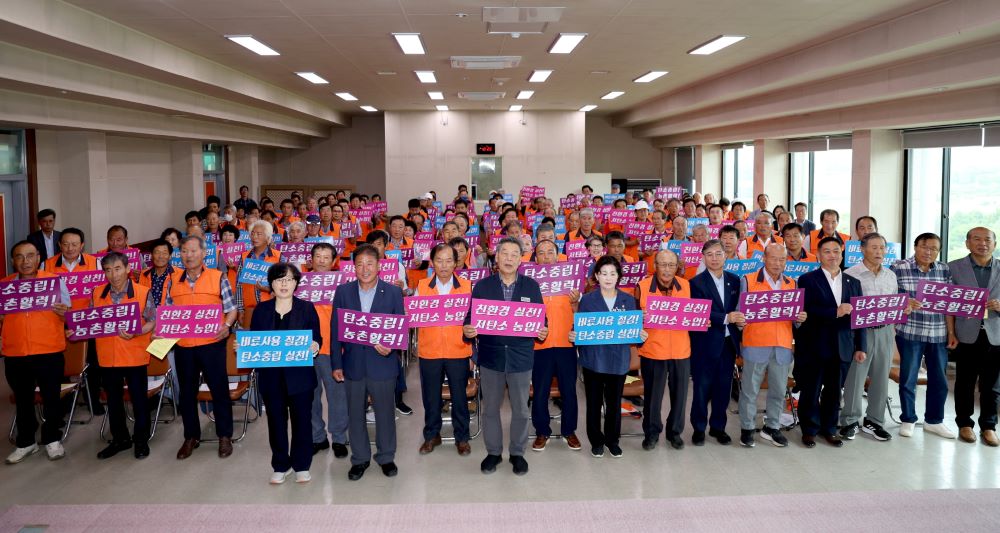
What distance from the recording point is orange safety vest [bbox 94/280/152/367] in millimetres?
5754

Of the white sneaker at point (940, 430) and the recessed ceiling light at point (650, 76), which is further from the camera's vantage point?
the recessed ceiling light at point (650, 76)

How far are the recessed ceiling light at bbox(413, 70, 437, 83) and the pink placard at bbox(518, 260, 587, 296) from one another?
849cm

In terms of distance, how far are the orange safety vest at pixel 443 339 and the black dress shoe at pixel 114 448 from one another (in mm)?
2610

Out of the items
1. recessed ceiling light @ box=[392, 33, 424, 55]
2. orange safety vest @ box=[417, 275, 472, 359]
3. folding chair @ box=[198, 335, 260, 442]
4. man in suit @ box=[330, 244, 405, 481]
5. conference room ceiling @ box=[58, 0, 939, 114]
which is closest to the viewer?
man in suit @ box=[330, 244, 405, 481]

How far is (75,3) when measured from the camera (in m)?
7.49

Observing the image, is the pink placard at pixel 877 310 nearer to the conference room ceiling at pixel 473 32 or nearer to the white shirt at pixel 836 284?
the white shirt at pixel 836 284

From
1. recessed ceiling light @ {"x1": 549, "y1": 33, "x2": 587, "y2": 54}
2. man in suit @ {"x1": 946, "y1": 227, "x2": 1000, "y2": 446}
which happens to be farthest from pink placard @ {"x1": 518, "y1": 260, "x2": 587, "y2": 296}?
recessed ceiling light @ {"x1": 549, "y1": 33, "x2": 587, "y2": 54}

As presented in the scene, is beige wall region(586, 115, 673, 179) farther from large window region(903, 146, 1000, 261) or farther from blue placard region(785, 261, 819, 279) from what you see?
blue placard region(785, 261, 819, 279)

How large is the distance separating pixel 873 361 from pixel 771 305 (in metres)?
1.24

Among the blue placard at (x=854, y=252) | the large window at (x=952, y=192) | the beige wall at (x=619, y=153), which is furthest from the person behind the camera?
the beige wall at (x=619, y=153)

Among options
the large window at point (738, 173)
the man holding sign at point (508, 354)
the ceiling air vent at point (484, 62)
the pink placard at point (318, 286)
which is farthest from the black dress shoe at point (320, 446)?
the large window at point (738, 173)

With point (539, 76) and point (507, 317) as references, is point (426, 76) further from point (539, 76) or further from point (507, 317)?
point (507, 317)

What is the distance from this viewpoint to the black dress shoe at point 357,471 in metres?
5.42

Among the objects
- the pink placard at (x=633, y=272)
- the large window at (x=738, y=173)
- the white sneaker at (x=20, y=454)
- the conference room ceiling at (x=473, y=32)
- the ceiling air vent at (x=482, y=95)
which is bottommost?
the white sneaker at (x=20, y=454)
